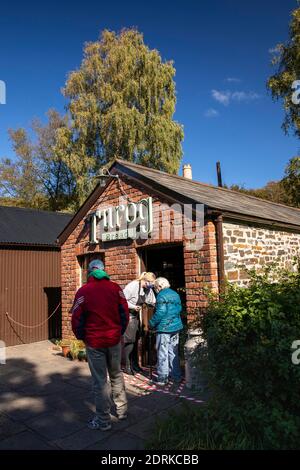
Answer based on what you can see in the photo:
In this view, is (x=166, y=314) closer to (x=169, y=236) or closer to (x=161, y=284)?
(x=161, y=284)

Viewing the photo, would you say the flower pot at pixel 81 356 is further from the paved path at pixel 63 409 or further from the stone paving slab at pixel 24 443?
the stone paving slab at pixel 24 443

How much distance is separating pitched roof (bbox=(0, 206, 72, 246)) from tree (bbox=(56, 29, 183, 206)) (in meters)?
7.35

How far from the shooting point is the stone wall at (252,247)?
22.7 ft

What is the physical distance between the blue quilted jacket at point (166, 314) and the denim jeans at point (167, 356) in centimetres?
13

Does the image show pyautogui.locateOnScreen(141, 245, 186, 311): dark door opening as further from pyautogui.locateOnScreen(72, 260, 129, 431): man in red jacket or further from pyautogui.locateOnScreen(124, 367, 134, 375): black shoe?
pyautogui.locateOnScreen(72, 260, 129, 431): man in red jacket

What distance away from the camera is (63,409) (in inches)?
213

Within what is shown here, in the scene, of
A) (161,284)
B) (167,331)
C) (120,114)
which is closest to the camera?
(167,331)

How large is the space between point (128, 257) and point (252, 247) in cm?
270

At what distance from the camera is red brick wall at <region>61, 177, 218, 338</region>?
6.63m

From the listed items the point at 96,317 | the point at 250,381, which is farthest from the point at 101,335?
the point at 250,381

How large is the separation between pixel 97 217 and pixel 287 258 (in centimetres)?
481

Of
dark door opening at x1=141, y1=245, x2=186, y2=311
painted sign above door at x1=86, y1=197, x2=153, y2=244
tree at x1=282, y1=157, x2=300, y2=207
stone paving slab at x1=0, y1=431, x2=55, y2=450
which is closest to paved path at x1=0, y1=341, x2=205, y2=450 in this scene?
stone paving slab at x1=0, y1=431, x2=55, y2=450
